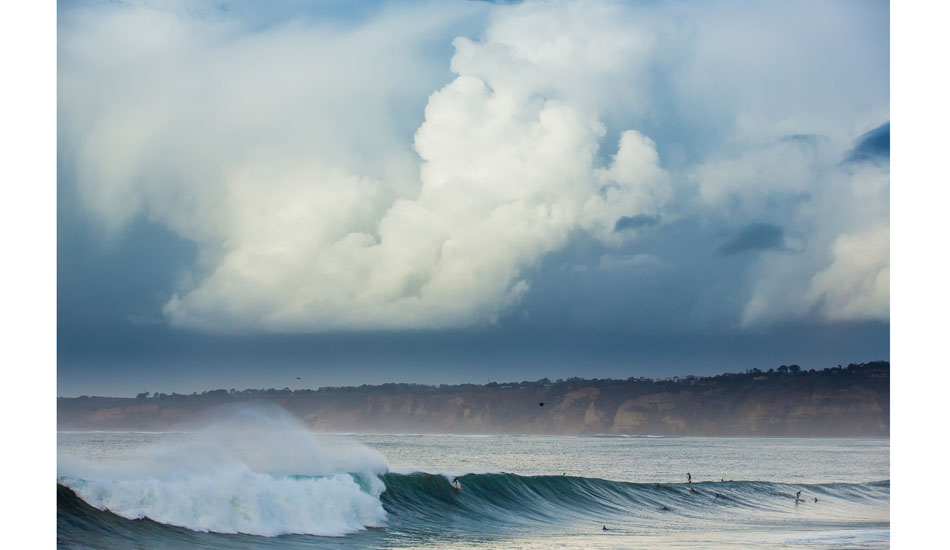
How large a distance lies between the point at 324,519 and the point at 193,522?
173cm

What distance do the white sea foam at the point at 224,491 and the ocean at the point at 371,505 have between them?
0.02m

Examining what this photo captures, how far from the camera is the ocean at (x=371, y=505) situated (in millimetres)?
10266

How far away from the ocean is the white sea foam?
2 centimetres

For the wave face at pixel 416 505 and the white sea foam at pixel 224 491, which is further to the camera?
the white sea foam at pixel 224 491

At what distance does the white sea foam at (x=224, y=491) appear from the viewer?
407 inches

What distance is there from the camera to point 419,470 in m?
14.7

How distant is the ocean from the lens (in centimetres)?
1027

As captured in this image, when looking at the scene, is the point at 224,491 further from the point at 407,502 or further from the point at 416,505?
the point at 416,505

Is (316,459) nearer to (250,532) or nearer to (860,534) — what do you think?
(250,532)

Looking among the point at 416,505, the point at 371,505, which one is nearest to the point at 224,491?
the point at 371,505

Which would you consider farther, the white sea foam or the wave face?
the white sea foam

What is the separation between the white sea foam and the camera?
10.3 metres
